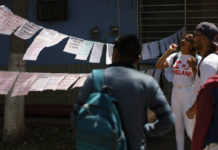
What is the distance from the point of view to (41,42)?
553cm

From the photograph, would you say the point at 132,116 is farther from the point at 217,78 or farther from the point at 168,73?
the point at 168,73

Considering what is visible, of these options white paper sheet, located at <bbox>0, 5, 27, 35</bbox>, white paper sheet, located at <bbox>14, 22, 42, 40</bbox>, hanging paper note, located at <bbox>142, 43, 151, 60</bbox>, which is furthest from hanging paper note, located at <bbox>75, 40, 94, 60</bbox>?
hanging paper note, located at <bbox>142, 43, 151, 60</bbox>

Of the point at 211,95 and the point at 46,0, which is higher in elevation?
the point at 46,0

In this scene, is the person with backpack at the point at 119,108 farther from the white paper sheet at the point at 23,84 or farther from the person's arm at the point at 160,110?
the white paper sheet at the point at 23,84

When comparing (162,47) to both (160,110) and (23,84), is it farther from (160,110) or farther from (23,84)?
(160,110)

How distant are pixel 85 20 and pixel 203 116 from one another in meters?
6.39

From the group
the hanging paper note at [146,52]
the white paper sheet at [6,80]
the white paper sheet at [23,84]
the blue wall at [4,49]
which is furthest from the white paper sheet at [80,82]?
the blue wall at [4,49]

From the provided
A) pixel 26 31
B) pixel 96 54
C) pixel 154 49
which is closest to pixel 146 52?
pixel 154 49

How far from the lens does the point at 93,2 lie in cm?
928

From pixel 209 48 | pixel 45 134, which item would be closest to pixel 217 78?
pixel 209 48

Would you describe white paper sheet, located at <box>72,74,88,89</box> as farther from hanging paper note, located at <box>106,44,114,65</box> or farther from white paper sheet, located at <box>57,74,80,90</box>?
hanging paper note, located at <box>106,44,114,65</box>

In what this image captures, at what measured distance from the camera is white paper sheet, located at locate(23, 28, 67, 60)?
534 cm

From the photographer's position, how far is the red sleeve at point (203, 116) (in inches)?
129

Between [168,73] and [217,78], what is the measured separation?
3279mm
